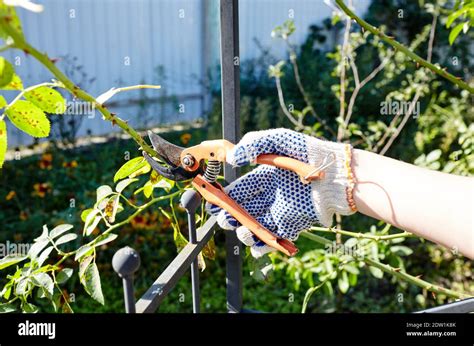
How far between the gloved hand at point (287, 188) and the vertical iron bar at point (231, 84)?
0.12 metres

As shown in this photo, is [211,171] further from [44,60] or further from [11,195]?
[11,195]

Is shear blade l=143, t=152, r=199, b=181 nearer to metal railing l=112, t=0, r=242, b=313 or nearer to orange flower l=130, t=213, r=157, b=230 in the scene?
metal railing l=112, t=0, r=242, b=313

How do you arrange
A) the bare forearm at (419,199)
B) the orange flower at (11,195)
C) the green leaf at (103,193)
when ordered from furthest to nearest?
the orange flower at (11,195)
the green leaf at (103,193)
the bare forearm at (419,199)

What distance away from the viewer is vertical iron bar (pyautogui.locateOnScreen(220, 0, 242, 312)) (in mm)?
925

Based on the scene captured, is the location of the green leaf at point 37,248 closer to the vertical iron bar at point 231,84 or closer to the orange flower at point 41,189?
the vertical iron bar at point 231,84

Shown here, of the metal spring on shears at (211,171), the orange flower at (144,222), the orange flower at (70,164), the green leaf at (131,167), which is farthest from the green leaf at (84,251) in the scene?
the orange flower at (70,164)

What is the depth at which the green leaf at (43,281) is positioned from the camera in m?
0.87

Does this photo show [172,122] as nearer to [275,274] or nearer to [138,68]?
[138,68]

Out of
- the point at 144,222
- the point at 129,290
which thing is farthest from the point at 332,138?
the point at 129,290

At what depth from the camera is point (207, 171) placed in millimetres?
902

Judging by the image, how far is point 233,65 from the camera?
0.95 meters

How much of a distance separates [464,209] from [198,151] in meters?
0.44

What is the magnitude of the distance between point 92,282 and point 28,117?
0.96ft
